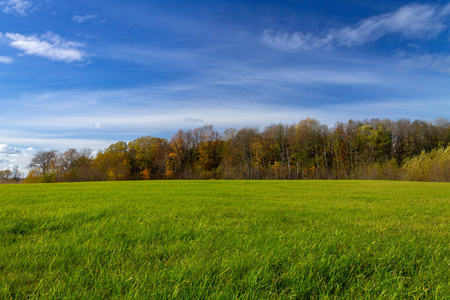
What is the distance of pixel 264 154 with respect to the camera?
2408 inches

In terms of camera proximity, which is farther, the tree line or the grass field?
the tree line

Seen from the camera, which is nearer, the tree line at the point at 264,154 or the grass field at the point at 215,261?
the grass field at the point at 215,261

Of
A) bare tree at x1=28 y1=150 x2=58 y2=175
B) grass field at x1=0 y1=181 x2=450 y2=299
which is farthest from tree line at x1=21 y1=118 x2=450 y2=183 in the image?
grass field at x1=0 y1=181 x2=450 y2=299

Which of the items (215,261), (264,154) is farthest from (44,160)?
(215,261)

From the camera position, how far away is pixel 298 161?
57.9m

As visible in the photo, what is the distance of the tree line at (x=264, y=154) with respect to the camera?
53531 mm

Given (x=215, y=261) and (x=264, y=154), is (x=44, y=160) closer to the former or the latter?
(x=264, y=154)

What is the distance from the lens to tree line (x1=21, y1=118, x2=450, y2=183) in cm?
5353

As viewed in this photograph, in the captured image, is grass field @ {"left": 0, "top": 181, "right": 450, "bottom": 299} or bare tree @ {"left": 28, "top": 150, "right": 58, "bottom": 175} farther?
bare tree @ {"left": 28, "top": 150, "right": 58, "bottom": 175}

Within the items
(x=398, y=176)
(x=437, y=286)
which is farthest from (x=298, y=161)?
(x=437, y=286)

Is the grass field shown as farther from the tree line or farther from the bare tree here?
the bare tree

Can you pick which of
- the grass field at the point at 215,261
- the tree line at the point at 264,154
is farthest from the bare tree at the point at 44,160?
the grass field at the point at 215,261

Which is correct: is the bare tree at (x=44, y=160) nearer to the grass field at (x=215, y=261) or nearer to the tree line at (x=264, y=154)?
the tree line at (x=264, y=154)

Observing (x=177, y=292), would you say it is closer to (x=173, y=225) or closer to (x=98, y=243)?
(x=98, y=243)
